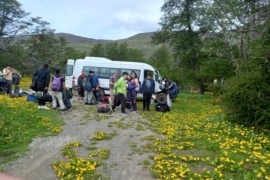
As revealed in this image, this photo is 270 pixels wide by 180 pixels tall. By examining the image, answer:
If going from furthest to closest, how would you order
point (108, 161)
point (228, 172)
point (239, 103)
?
point (239, 103) < point (108, 161) < point (228, 172)

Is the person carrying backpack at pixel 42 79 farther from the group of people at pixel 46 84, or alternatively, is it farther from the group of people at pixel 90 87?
the group of people at pixel 90 87

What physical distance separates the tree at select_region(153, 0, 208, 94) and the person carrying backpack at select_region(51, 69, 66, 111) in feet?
60.8

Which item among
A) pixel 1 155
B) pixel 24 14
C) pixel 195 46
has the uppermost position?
pixel 24 14

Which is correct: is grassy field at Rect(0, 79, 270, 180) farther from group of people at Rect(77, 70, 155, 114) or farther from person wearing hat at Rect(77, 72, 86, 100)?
person wearing hat at Rect(77, 72, 86, 100)

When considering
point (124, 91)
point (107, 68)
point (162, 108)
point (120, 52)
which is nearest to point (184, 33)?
point (107, 68)

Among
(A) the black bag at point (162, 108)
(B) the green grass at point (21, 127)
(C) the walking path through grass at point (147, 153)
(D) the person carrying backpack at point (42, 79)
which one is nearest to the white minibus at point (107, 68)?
(A) the black bag at point (162, 108)

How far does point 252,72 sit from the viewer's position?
34.1 ft

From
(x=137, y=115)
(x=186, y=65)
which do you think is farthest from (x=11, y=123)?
(x=186, y=65)

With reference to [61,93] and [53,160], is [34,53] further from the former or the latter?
[53,160]

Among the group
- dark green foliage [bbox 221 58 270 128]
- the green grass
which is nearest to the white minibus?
the green grass

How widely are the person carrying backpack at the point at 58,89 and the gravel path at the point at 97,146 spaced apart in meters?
1.28

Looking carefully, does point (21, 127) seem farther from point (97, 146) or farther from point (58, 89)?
point (58, 89)

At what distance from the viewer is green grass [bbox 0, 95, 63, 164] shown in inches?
286

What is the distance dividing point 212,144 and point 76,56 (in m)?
62.5
